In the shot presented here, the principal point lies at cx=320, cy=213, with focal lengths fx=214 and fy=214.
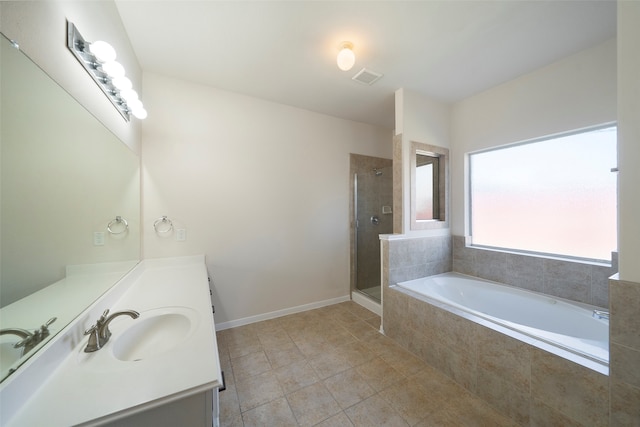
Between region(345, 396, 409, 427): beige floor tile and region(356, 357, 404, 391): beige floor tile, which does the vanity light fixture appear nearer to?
region(345, 396, 409, 427): beige floor tile

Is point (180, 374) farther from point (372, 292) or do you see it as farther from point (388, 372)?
point (372, 292)

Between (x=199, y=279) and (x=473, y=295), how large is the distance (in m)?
2.63

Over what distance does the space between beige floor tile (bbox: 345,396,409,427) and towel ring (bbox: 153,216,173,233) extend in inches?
81.4

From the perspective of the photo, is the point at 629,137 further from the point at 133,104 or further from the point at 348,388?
the point at 133,104

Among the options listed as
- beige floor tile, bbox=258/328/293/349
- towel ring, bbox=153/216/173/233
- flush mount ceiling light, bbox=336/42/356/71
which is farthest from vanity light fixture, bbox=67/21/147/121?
beige floor tile, bbox=258/328/293/349

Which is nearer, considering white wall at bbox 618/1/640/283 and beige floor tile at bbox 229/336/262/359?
white wall at bbox 618/1/640/283

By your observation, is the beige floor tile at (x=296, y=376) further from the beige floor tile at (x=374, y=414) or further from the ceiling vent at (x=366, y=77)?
the ceiling vent at (x=366, y=77)

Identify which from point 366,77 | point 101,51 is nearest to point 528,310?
point 366,77

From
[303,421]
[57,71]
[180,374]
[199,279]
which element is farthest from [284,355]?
[57,71]

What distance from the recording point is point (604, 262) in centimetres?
169

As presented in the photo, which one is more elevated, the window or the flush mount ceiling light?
the flush mount ceiling light

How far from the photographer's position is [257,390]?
1529 millimetres

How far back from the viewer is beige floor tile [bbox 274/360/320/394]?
1.57 metres

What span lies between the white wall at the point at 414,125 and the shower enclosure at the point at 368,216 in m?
0.78
